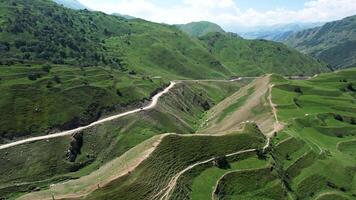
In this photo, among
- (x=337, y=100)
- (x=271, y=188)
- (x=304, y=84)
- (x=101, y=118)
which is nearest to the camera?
(x=271, y=188)

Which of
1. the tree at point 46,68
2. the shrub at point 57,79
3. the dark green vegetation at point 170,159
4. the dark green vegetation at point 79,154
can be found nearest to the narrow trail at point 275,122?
the dark green vegetation at point 170,159

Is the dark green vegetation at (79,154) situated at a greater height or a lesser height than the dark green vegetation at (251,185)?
lesser

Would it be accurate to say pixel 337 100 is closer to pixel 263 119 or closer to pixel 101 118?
pixel 263 119

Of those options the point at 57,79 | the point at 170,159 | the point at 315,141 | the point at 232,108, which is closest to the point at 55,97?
the point at 57,79

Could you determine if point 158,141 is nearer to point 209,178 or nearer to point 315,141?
point 209,178

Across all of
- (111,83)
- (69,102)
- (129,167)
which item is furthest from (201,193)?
(111,83)

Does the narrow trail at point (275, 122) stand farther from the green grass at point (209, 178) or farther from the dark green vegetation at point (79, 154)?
the dark green vegetation at point (79, 154)
